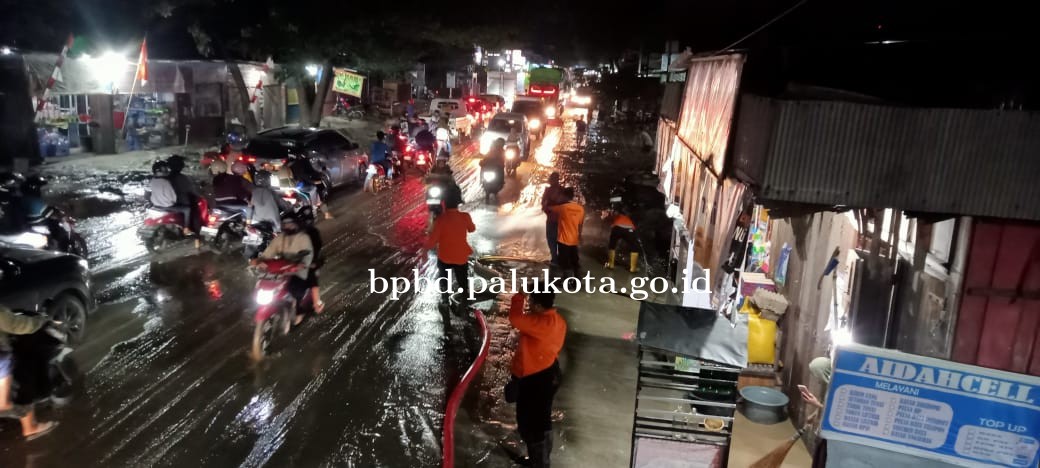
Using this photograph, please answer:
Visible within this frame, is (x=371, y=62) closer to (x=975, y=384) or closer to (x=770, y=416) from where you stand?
(x=770, y=416)

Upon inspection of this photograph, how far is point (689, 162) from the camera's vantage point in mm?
13211

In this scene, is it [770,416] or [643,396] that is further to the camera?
[770,416]

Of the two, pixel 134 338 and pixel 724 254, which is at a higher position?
pixel 724 254

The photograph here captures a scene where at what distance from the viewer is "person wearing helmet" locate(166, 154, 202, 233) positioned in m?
11.3

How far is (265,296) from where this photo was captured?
7645mm

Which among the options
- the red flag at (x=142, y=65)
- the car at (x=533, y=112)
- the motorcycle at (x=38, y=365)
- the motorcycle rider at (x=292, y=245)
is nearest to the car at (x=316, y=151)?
the red flag at (x=142, y=65)

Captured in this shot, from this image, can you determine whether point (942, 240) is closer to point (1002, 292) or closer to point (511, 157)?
point (1002, 292)

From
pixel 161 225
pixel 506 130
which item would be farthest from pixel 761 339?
pixel 506 130

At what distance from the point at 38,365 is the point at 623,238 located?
8.34m

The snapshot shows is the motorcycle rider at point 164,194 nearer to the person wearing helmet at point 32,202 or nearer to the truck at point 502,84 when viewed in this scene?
the person wearing helmet at point 32,202

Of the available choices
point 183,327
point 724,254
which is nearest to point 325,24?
point 183,327

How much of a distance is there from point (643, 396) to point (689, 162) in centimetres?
910

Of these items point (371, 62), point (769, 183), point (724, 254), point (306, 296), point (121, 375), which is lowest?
point (121, 375)

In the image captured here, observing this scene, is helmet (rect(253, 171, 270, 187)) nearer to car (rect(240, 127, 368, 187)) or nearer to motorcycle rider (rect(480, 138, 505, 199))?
car (rect(240, 127, 368, 187))
